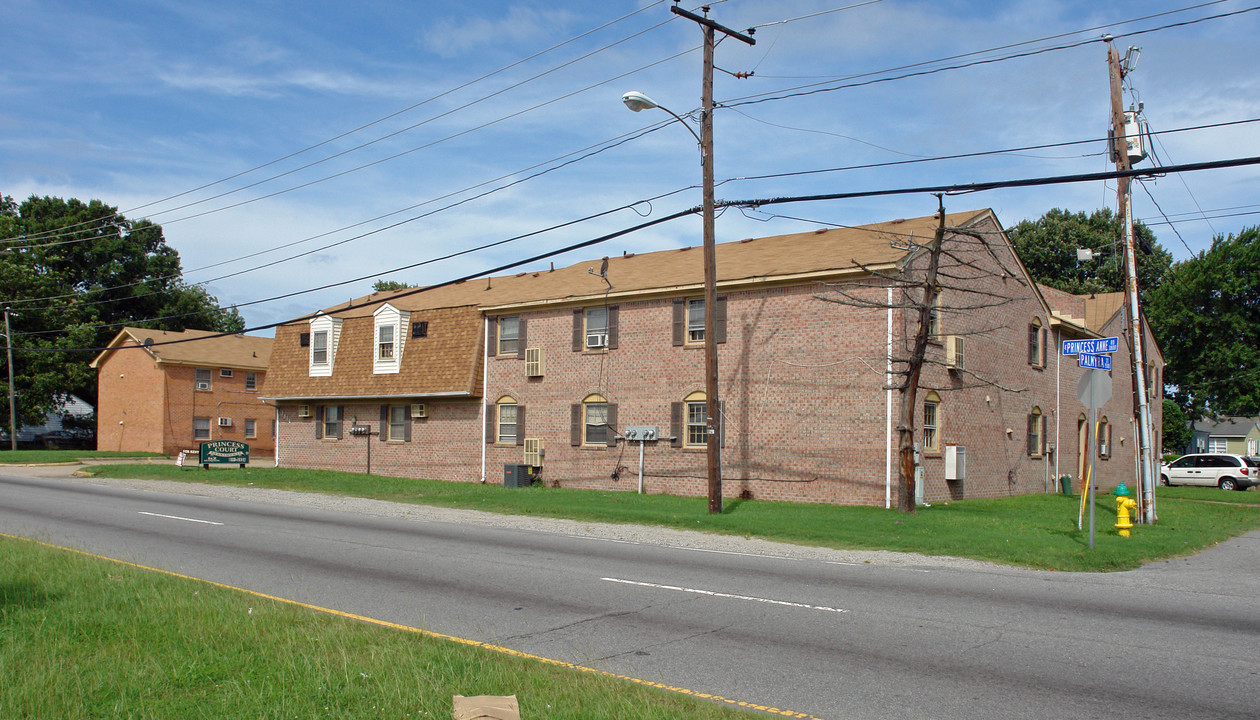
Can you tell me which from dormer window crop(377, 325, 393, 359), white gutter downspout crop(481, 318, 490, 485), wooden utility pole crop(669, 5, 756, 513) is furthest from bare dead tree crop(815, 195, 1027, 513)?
dormer window crop(377, 325, 393, 359)

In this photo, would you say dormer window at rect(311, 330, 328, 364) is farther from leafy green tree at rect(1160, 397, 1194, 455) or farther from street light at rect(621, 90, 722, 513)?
leafy green tree at rect(1160, 397, 1194, 455)

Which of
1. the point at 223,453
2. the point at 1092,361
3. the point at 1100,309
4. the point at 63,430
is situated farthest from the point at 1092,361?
the point at 63,430

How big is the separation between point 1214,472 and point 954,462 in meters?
24.3

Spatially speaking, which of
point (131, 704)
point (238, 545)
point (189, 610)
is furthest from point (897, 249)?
point (131, 704)

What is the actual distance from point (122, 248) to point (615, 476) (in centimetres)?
5619

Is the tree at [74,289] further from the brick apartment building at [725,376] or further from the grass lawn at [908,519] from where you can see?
the grass lawn at [908,519]

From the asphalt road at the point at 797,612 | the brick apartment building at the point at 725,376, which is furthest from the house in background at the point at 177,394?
the asphalt road at the point at 797,612

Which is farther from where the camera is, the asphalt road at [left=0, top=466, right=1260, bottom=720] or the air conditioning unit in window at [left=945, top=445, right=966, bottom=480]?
the air conditioning unit in window at [left=945, top=445, right=966, bottom=480]

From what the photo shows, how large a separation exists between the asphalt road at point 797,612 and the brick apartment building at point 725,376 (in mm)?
8546

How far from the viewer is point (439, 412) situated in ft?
103

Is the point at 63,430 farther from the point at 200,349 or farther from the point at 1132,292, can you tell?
the point at 1132,292

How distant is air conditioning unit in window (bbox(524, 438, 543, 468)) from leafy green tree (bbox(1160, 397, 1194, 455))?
4797 cm

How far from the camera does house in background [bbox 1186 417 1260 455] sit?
252ft

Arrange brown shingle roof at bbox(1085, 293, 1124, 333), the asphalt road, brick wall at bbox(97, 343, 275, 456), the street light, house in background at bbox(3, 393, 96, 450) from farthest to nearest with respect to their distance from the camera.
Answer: house in background at bbox(3, 393, 96, 450) → brick wall at bbox(97, 343, 275, 456) → brown shingle roof at bbox(1085, 293, 1124, 333) → the street light → the asphalt road
